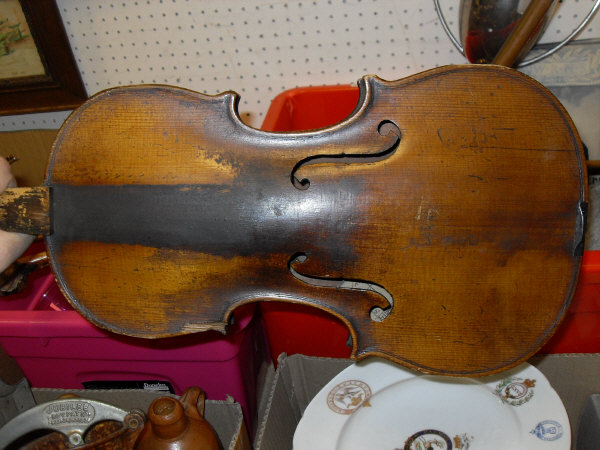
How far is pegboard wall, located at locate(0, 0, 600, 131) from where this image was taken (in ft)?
3.89

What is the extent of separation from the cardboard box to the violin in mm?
Result: 283

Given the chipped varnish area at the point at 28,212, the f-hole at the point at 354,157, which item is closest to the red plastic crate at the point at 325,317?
the f-hole at the point at 354,157

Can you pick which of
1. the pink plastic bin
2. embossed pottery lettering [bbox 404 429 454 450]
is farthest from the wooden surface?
embossed pottery lettering [bbox 404 429 454 450]

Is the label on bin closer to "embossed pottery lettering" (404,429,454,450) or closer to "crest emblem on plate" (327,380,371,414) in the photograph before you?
"crest emblem on plate" (327,380,371,414)

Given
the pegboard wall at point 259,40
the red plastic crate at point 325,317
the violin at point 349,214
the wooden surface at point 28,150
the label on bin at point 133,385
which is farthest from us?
the wooden surface at point 28,150

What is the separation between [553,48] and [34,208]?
1108mm

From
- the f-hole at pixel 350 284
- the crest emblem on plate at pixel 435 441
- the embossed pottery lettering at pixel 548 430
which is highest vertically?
the f-hole at pixel 350 284

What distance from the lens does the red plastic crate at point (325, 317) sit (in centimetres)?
83

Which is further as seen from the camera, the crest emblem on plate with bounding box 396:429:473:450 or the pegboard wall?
the pegboard wall

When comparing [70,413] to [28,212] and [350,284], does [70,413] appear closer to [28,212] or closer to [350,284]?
[28,212]

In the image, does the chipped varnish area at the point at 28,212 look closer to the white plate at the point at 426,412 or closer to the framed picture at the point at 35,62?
the white plate at the point at 426,412

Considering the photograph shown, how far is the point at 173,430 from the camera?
760mm

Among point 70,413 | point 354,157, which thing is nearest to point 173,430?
point 70,413

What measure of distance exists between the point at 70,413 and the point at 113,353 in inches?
5.0
